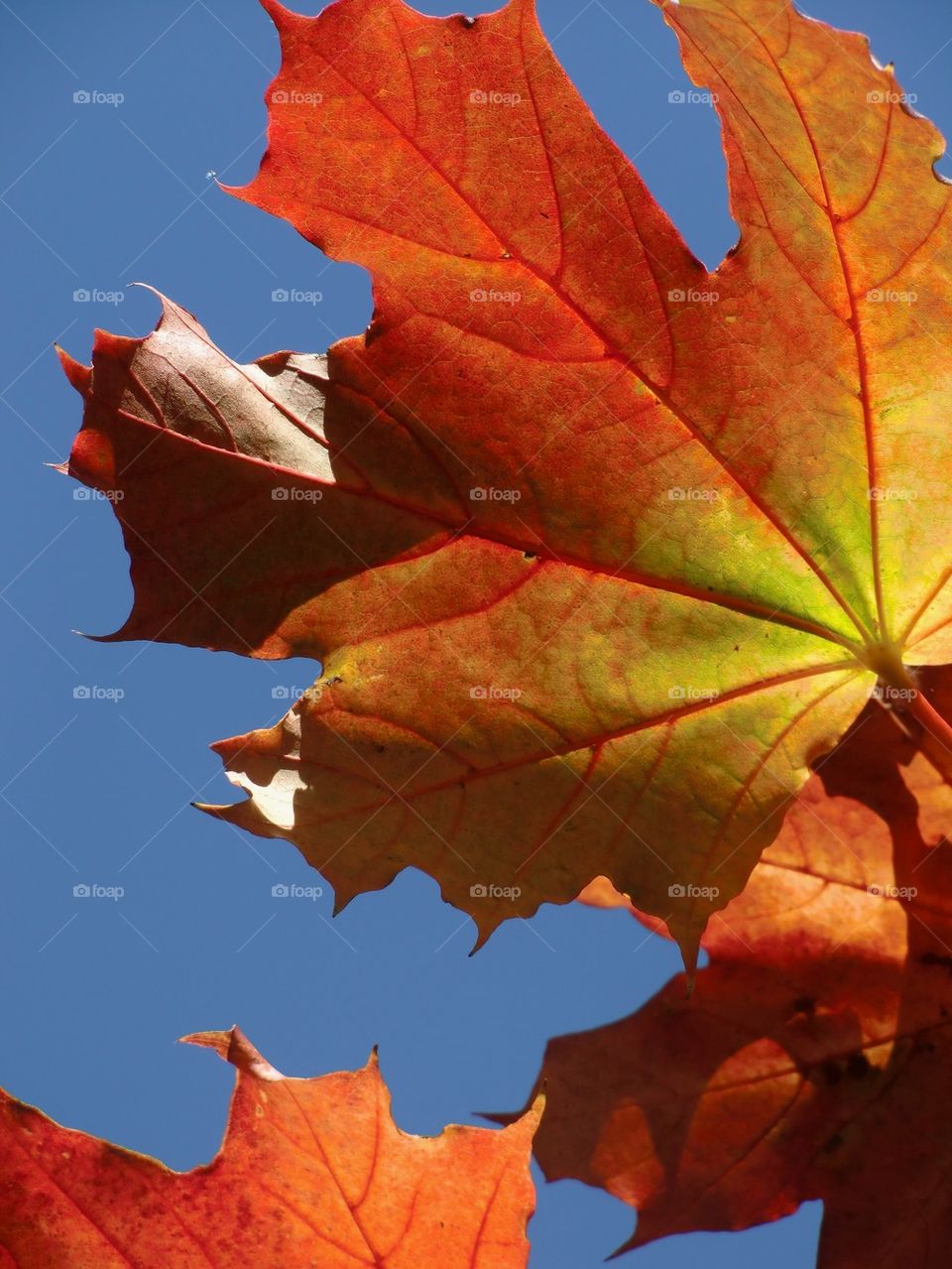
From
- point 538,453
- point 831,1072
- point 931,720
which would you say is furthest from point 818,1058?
point 538,453

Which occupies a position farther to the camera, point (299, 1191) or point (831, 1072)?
point (831, 1072)

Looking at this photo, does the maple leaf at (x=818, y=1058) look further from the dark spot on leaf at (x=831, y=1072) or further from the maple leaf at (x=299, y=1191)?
the maple leaf at (x=299, y=1191)

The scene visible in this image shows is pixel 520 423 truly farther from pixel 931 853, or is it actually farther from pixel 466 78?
pixel 931 853

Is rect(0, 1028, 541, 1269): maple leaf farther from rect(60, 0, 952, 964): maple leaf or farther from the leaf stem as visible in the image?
the leaf stem

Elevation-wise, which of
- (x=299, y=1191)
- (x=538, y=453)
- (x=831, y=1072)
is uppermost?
(x=538, y=453)

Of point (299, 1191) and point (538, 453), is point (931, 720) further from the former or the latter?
point (299, 1191)

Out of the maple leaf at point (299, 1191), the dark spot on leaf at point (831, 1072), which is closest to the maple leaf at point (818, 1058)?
the dark spot on leaf at point (831, 1072)
